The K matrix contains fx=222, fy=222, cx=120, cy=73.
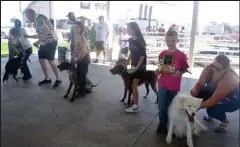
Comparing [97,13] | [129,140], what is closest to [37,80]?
[97,13]

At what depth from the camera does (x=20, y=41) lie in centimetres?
175

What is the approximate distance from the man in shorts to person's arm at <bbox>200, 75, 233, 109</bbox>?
132 cm

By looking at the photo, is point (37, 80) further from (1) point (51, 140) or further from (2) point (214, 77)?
(2) point (214, 77)

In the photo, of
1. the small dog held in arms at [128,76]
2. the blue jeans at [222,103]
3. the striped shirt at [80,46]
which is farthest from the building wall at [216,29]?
the striped shirt at [80,46]

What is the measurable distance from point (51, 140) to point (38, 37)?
2.86ft

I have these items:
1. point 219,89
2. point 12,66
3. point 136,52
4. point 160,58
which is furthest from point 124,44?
point 12,66

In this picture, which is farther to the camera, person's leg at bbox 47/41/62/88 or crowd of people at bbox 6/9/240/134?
person's leg at bbox 47/41/62/88

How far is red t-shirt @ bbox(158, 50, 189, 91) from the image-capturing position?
1531mm

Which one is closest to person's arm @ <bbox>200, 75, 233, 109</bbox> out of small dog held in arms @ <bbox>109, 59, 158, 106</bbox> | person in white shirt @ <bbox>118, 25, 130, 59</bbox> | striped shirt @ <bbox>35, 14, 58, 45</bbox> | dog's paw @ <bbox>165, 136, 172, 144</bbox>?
dog's paw @ <bbox>165, 136, 172, 144</bbox>

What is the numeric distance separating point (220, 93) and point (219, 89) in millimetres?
32

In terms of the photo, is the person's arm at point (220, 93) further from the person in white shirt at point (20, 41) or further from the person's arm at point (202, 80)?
the person in white shirt at point (20, 41)

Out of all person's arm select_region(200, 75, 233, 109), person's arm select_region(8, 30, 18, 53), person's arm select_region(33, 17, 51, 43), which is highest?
person's arm select_region(33, 17, 51, 43)

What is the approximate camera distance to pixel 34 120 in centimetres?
188

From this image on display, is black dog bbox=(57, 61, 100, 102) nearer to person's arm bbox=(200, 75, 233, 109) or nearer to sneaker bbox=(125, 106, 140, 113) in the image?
sneaker bbox=(125, 106, 140, 113)
